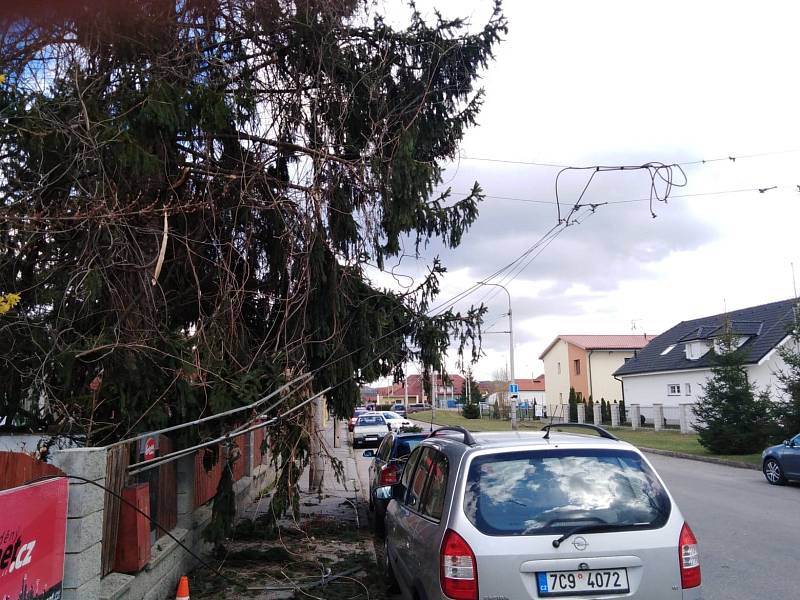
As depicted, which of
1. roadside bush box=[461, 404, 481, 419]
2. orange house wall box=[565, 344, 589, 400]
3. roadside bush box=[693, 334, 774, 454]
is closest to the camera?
roadside bush box=[693, 334, 774, 454]

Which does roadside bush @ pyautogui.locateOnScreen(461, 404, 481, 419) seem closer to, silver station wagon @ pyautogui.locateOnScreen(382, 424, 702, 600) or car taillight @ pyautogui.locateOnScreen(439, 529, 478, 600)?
silver station wagon @ pyautogui.locateOnScreen(382, 424, 702, 600)

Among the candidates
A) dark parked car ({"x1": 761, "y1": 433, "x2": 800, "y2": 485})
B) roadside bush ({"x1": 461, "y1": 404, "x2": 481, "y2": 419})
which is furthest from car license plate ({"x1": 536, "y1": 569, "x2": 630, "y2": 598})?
roadside bush ({"x1": 461, "y1": 404, "x2": 481, "y2": 419})

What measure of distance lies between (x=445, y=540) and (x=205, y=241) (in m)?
5.56

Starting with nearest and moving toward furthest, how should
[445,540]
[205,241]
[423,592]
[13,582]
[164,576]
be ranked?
[13,582] < [445,540] < [423,592] < [164,576] < [205,241]

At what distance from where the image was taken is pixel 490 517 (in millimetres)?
4059

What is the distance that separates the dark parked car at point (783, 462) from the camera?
14805 mm

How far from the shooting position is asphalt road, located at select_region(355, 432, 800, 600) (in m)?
6.92

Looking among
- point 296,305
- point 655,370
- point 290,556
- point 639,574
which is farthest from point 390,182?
point 655,370

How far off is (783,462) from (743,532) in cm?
653

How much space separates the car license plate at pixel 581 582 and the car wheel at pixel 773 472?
13.7 metres

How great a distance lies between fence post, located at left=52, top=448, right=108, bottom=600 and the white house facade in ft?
107

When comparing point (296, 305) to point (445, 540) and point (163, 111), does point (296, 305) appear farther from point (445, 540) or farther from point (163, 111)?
point (445, 540)

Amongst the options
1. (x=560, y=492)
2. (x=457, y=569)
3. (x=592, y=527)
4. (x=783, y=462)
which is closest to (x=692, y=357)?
(x=783, y=462)

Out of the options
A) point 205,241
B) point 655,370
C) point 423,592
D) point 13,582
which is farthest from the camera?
point 655,370
